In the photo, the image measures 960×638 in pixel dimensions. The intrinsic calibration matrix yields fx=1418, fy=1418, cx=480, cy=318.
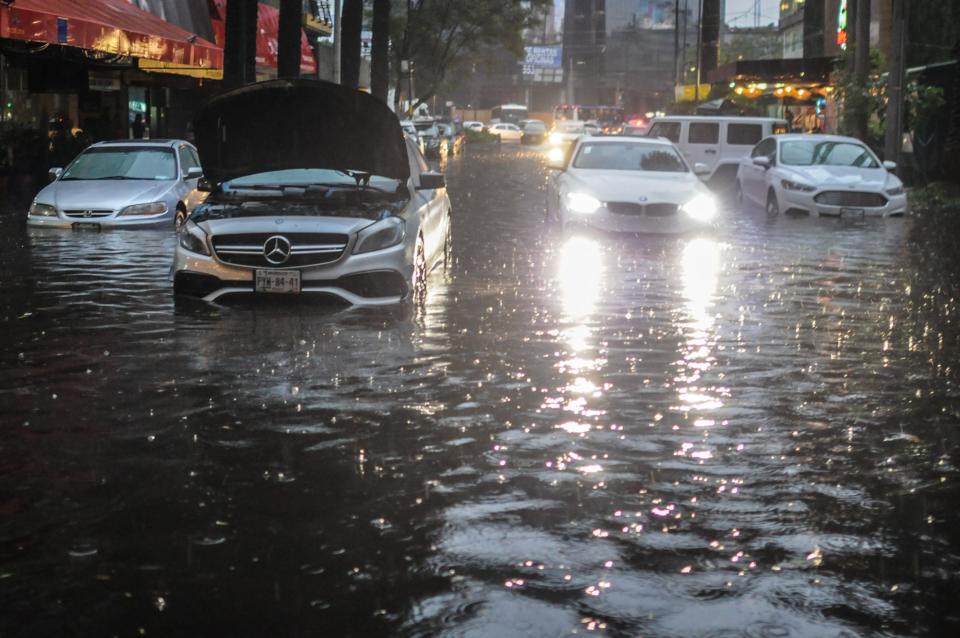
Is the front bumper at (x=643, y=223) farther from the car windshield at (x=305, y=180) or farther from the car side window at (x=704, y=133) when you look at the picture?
the car side window at (x=704, y=133)

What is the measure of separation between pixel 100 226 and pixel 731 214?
11169 millimetres

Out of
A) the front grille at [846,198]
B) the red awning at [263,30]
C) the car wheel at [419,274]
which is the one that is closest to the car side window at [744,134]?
the front grille at [846,198]

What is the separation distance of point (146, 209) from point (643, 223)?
22.1ft

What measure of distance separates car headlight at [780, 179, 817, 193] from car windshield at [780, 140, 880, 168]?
93cm

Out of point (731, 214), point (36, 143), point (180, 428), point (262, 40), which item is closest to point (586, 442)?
point (180, 428)

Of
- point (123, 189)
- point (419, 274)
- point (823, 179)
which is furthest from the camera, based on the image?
point (823, 179)

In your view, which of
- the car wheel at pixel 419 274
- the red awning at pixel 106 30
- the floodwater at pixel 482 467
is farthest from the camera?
the red awning at pixel 106 30

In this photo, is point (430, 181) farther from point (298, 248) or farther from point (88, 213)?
point (88, 213)

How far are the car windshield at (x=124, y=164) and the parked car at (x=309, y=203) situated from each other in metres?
6.88

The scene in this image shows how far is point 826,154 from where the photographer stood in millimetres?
24562

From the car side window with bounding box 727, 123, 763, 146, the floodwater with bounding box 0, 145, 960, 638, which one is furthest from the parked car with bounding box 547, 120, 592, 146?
the floodwater with bounding box 0, 145, 960, 638

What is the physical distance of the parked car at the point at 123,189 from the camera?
63.0 feet

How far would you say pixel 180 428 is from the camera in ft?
24.4

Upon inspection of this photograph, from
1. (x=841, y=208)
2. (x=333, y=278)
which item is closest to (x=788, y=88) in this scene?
(x=841, y=208)
